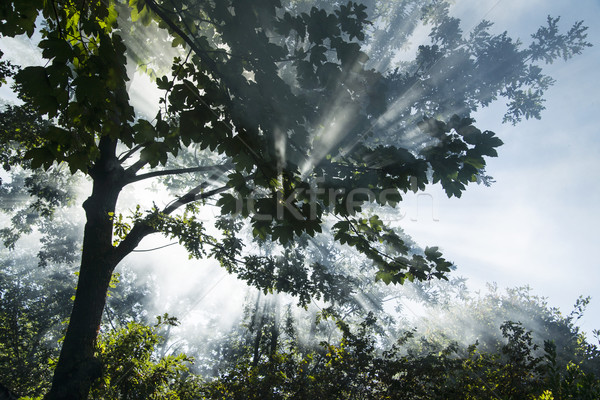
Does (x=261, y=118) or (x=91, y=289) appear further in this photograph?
(x=91, y=289)

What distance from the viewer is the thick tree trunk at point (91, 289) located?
3844 millimetres

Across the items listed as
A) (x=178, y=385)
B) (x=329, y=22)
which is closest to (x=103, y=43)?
(x=329, y=22)

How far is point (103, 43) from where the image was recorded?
185cm

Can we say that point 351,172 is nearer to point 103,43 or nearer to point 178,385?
point 103,43

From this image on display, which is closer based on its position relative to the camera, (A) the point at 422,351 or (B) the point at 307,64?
(B) the point at 307,64

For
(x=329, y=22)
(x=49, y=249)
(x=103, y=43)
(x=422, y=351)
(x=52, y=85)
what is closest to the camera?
(x=52, y=85)

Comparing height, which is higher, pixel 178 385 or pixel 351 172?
pixel 351 172

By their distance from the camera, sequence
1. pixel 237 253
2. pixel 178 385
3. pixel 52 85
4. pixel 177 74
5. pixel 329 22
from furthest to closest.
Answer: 1. pixel 237 253
2. pixel 178 385
3. pixel 329 22
4. pixel 177 74
5. pixel 52 85

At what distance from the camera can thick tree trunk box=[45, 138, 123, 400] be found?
3.84 meters

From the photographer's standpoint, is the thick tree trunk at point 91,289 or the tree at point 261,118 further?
the thick tree trunk at point 91,289

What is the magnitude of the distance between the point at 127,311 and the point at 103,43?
116 ft

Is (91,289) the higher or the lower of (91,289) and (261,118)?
the lower

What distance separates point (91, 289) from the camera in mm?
4387

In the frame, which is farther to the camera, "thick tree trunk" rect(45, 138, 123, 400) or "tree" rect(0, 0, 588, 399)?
"thick tree trunk" rect(45, 138, 123, 400)
